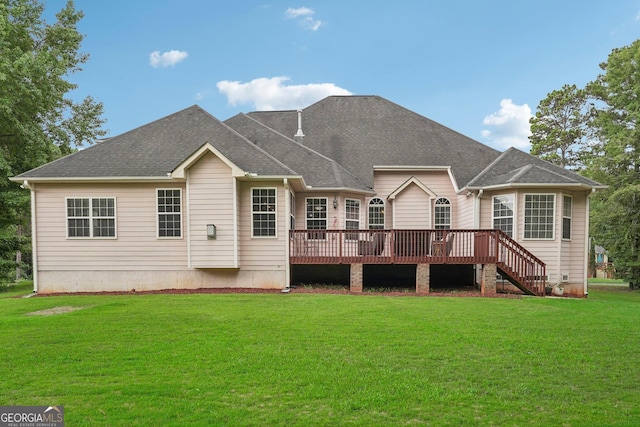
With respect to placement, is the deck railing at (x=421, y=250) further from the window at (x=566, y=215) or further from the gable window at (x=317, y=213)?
the window at (x=566, y=215)

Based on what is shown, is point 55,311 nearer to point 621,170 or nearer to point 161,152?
point 161,152

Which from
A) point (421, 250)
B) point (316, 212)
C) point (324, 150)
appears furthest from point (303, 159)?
point (421, 250)

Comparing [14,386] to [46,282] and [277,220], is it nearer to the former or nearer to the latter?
[277,220]

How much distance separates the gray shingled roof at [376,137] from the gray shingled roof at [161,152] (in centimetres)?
454

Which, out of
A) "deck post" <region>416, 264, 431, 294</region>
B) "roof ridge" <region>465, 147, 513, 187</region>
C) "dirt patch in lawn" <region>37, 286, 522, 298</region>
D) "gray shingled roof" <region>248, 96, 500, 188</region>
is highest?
"gray shingled roof" <region>248, 96, 500, 188</region>

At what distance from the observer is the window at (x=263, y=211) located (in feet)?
41.6

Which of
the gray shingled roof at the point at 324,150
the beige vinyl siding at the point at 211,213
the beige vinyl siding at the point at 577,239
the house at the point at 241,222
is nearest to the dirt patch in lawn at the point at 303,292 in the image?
the house at the point at 241,222

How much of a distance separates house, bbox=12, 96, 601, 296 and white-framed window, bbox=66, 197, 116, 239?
3cm

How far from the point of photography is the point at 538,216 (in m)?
13.3

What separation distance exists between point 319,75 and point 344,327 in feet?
67.3

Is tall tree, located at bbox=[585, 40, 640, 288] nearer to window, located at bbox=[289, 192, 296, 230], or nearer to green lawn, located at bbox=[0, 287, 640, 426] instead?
green lawn, located at bbox=[0, 287, 640, 426]

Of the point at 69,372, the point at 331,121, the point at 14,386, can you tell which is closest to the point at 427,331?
the point at 69,372

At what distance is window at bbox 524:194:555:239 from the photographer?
523 inches

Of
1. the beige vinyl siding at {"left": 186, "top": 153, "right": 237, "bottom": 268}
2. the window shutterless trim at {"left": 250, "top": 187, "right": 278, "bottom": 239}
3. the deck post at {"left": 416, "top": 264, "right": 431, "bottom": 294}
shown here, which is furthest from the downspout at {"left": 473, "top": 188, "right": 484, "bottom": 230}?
the beige vinyl siding at {"left": 186, "top": 153, "right": 237, "bottom": 268}
